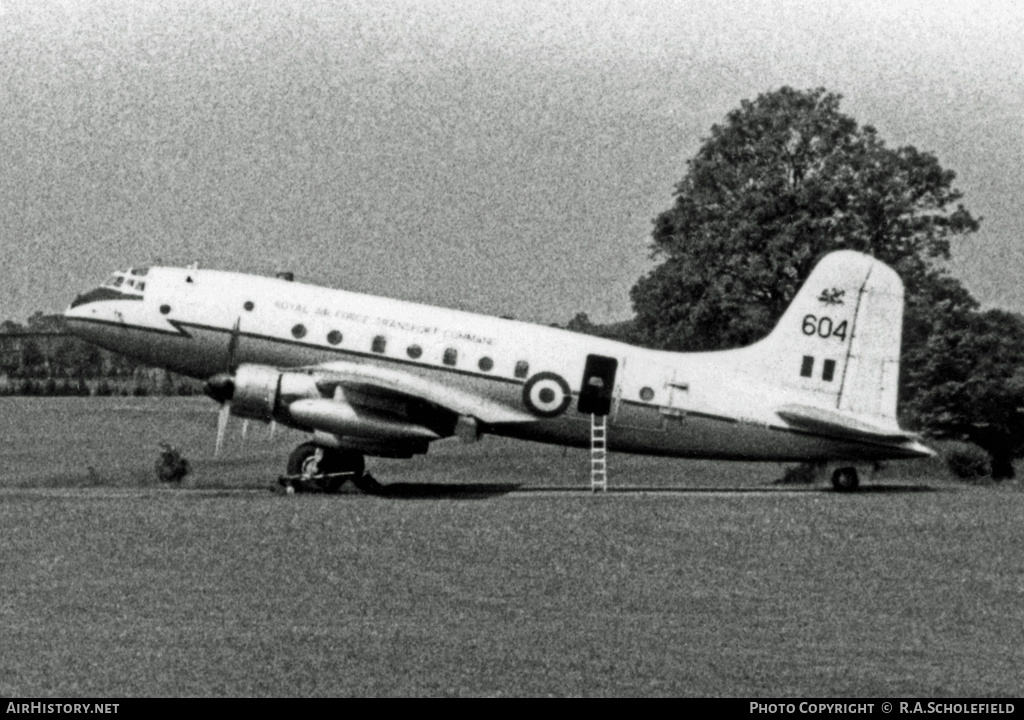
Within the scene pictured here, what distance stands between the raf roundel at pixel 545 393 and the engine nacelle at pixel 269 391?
15.2 feet

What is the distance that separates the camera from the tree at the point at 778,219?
203 feet

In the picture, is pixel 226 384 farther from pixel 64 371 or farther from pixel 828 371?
pixel 64 371

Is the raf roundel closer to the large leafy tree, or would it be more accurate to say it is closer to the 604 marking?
the 604 marking

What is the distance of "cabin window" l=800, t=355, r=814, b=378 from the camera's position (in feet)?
122

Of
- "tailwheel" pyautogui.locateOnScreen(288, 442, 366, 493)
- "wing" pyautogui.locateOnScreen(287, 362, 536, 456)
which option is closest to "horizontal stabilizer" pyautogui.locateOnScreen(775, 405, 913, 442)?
"wing" pyautogui.locateOnScreen(287, 362, 536, 456)

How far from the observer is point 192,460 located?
181ft

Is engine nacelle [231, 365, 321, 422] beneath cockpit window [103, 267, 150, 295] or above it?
beneath

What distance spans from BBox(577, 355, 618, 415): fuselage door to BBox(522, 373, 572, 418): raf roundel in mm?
374

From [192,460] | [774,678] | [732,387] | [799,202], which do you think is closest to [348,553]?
[774,678]

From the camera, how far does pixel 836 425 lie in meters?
36.2

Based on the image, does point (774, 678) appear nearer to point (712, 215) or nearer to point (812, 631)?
point (812, 631)

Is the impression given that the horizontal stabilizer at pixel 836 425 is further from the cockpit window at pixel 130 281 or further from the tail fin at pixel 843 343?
the cockpit window at pixel 130 281

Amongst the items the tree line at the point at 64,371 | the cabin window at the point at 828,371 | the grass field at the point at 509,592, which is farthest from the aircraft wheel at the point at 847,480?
the tree line at the point at 64,371

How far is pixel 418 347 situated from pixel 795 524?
33.6 feet
